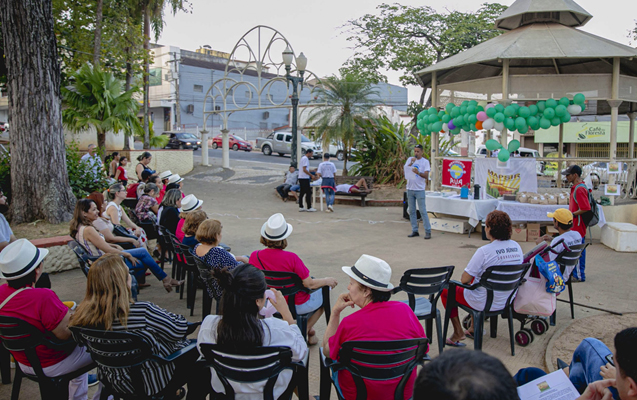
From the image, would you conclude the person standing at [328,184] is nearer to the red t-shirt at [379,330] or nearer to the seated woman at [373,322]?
the seated woman at [373,322]

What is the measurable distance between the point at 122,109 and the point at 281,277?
13.3 metres

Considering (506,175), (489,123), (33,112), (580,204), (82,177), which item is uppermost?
(489,123)

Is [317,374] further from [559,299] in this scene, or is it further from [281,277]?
[559,299]

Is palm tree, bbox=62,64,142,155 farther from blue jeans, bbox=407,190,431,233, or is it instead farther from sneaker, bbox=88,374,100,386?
sneaker, bbox=88,374,100,386

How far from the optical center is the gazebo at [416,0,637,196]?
Answer: 1016cm

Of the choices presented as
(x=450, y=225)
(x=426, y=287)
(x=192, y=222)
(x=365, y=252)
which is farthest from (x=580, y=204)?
(x=192, y=222)

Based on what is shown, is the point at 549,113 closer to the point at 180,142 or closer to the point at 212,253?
the point at 212,253

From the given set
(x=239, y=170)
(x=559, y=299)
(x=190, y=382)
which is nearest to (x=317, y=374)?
(x=190, y=382)

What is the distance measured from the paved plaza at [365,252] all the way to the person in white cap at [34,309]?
82 cm

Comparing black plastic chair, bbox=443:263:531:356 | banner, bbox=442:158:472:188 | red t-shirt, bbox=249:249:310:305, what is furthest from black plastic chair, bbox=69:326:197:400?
banner, bbox=442:158:472:188

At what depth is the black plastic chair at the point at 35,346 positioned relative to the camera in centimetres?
314

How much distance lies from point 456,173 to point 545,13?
424cm

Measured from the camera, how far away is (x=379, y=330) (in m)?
2.86

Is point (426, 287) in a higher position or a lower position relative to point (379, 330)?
lower
